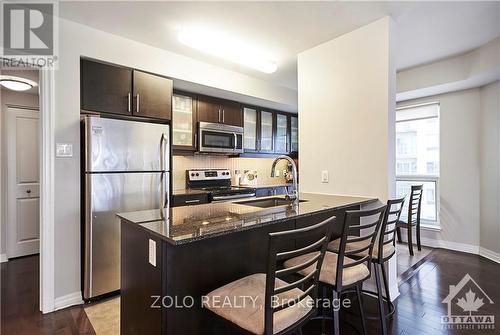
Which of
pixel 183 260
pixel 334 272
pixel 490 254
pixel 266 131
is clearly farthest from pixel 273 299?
pixel 490 254

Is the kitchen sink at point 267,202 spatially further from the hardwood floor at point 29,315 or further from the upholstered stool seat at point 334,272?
the hardwood floor at point 29,315

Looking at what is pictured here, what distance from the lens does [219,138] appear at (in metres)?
3.87

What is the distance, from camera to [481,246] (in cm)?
365

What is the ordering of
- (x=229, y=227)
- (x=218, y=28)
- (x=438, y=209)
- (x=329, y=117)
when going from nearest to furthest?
(x=229, y=227)
(x=218, y=28)
(x=329, y=117)
(x=438, y=209)

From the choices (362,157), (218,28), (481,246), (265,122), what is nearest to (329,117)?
(362,157)

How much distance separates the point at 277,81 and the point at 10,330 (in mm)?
4012

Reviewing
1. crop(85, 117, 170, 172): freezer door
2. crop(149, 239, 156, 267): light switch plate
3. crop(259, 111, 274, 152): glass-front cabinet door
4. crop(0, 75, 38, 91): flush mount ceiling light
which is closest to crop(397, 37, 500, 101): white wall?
crop(259, 111, 274, 152): glass-front cabinet door

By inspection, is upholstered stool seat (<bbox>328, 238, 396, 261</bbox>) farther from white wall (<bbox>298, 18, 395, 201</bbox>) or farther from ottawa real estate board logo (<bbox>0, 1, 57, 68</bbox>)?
ottawa real estate board logo (<bbox>0, 1, 57, 68</bbox>)

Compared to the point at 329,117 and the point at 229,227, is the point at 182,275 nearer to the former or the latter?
the point at 229,227

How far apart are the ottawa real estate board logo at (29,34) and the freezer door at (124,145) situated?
65 centimetres

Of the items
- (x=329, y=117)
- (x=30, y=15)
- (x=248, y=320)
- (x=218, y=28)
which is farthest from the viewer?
(x=329, y=117)

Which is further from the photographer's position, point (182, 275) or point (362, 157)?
point (362, 157)

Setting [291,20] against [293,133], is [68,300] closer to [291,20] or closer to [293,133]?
[291,20]

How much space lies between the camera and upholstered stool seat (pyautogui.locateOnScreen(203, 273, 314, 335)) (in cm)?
114
